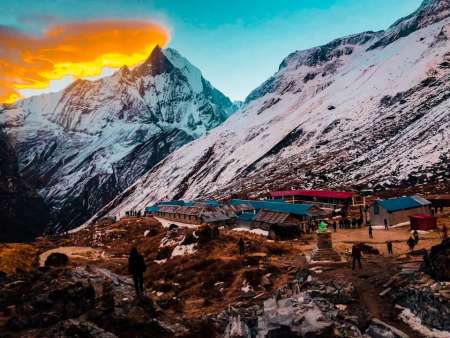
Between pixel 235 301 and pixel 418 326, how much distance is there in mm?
12768

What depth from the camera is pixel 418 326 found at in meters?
19.6

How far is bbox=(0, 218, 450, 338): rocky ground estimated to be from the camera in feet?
58.0

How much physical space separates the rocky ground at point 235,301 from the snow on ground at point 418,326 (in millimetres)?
48

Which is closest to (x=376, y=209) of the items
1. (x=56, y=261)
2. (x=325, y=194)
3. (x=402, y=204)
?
(x=402, y=204)

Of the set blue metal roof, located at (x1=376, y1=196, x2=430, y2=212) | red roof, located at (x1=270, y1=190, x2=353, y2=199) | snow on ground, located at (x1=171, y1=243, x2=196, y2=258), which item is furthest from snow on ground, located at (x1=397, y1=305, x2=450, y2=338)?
red roof, located at (x1=270, y1=190, x2=353, y2=199)

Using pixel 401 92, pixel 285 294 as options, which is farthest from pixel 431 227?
pixel 401 92

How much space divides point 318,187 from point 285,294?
10851 centimetres

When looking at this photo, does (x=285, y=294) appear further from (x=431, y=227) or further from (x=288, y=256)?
(x=431, y=227)

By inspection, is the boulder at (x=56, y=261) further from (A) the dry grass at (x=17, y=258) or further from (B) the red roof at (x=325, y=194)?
(B) the red roof at (x=325, y=194)

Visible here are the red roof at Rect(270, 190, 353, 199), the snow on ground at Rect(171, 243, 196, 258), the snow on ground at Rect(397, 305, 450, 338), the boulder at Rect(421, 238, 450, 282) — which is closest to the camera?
the snow on ground at Rect(397, 305, 450, 338)

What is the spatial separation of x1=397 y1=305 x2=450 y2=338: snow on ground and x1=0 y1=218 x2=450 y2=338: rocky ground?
0.16ft

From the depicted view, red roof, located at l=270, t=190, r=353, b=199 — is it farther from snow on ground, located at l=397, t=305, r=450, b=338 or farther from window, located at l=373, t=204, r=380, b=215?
snow on ground, located at l=397, t=305, r=450, b=338

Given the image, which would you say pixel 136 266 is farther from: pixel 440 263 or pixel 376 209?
pixel 376 209

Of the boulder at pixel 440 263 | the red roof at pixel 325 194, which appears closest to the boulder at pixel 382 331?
the boulder at pixel 440 263
